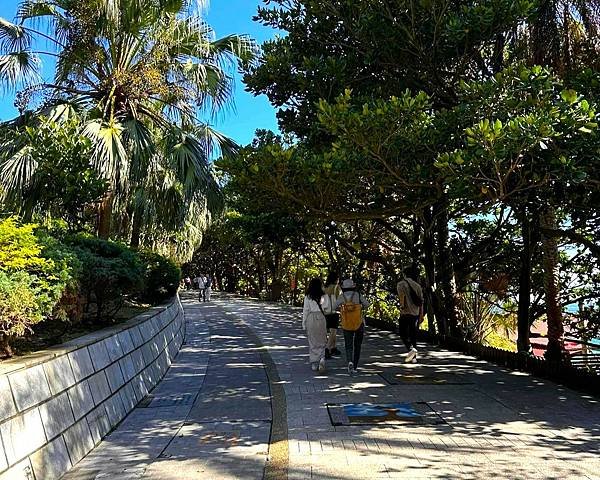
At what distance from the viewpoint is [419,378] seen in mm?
7891

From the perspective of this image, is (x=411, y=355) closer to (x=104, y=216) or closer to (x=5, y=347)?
(x=5, y=347)

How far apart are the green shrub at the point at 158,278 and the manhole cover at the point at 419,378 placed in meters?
6.79

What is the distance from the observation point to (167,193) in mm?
12711

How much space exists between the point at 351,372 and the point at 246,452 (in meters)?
3.60

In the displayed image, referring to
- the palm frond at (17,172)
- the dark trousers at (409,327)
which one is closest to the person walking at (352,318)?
the dark trousers at (409,327)

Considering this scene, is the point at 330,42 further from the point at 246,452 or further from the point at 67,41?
the point at 67,41

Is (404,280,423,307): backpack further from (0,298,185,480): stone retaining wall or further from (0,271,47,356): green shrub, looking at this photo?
(0,271,47,356): green shrub

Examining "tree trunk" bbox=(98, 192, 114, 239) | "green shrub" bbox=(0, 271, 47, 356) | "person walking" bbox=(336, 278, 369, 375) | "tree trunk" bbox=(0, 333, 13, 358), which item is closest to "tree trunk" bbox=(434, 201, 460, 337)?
"person walking" bbox=(336, 278, 369, 375)

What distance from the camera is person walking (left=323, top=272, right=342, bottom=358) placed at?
8.60 m

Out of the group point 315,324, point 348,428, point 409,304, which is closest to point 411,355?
point 409,304

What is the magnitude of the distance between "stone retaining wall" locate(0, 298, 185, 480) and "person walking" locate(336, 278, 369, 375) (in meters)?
2.86

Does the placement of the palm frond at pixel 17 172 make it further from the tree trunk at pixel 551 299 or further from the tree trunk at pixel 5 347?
the tree trunk at pixel 551 299

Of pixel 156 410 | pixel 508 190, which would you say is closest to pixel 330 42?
pixel 508 190

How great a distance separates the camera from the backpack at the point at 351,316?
8.04m
